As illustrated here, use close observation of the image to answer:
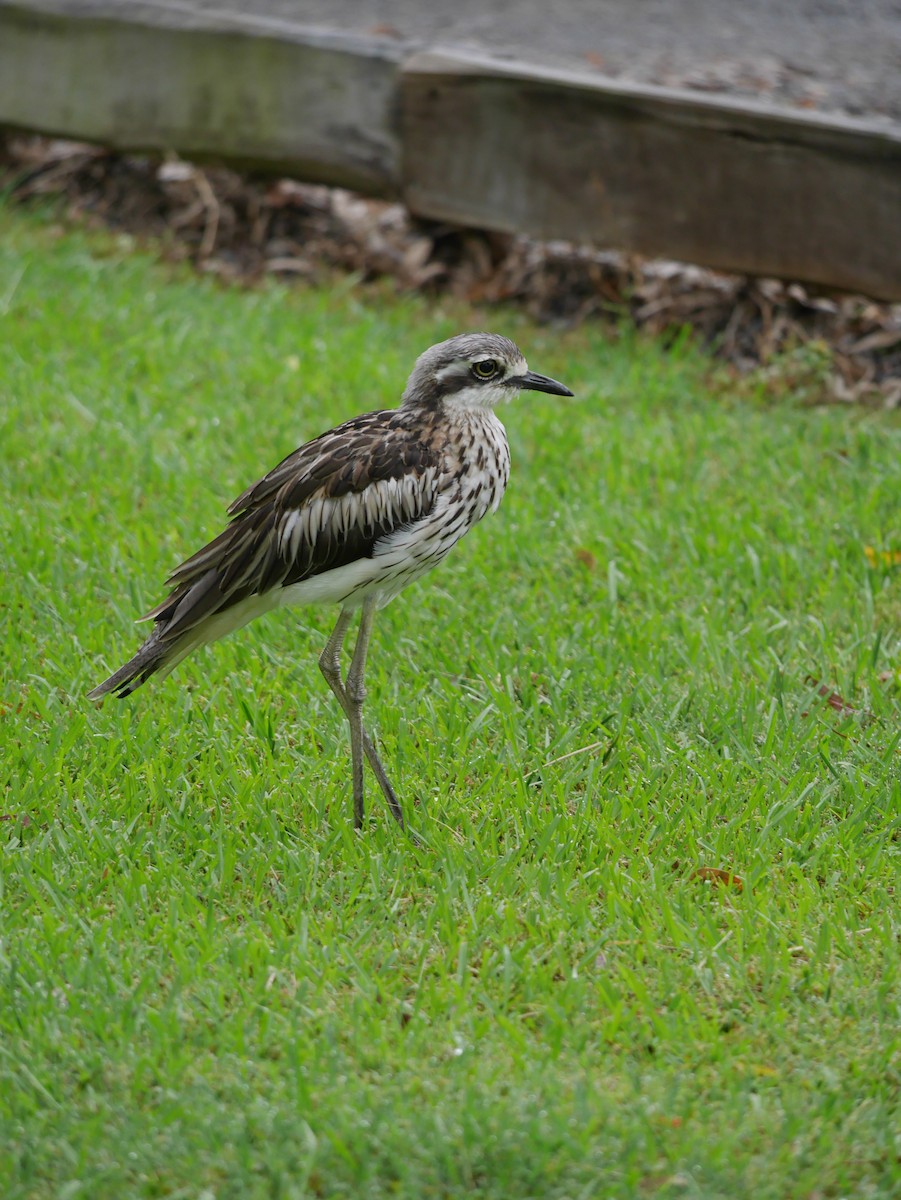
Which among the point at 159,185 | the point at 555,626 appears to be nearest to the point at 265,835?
the point at 555,626

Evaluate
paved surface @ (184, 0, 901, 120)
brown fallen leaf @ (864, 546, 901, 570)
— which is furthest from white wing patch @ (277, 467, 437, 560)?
paved surface @ (184, 0, 901, 120)

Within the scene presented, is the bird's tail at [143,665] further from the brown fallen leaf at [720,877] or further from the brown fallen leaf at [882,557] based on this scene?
the brown fallen leaf at [882,557]

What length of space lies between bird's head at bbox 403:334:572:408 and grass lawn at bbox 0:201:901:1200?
3.44ft

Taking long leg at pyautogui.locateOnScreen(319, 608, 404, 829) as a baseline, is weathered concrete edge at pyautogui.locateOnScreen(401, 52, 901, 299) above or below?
above

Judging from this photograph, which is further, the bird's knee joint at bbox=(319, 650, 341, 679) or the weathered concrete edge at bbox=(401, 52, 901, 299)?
the weathered concrete edge at bbox=(401, 52, 901, 299)

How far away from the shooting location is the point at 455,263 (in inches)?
344

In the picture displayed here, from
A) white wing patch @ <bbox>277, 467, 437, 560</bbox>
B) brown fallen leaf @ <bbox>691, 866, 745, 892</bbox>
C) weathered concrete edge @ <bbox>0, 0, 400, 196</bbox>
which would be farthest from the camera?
weathered concrete edge @ <bbox>0, 0, 400, 196</bbox>

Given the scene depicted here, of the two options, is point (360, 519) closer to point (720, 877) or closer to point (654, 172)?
point (720, 877)

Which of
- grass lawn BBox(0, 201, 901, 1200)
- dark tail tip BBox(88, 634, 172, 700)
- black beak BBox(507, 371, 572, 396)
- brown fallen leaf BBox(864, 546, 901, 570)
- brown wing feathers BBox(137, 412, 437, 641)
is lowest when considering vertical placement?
grass lawn BBox(0, 201, 901, 1200)

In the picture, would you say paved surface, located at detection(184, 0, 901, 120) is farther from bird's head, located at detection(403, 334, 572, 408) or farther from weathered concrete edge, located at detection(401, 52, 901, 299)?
bird's head, located at detection(403, 334, 572, 408)

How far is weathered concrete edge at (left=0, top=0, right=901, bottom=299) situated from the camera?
285 inches

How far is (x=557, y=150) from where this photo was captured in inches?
305

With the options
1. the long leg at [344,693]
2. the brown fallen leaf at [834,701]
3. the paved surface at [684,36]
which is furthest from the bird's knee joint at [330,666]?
the paved surface at [684,36]

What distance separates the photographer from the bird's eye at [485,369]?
4.36 meters
